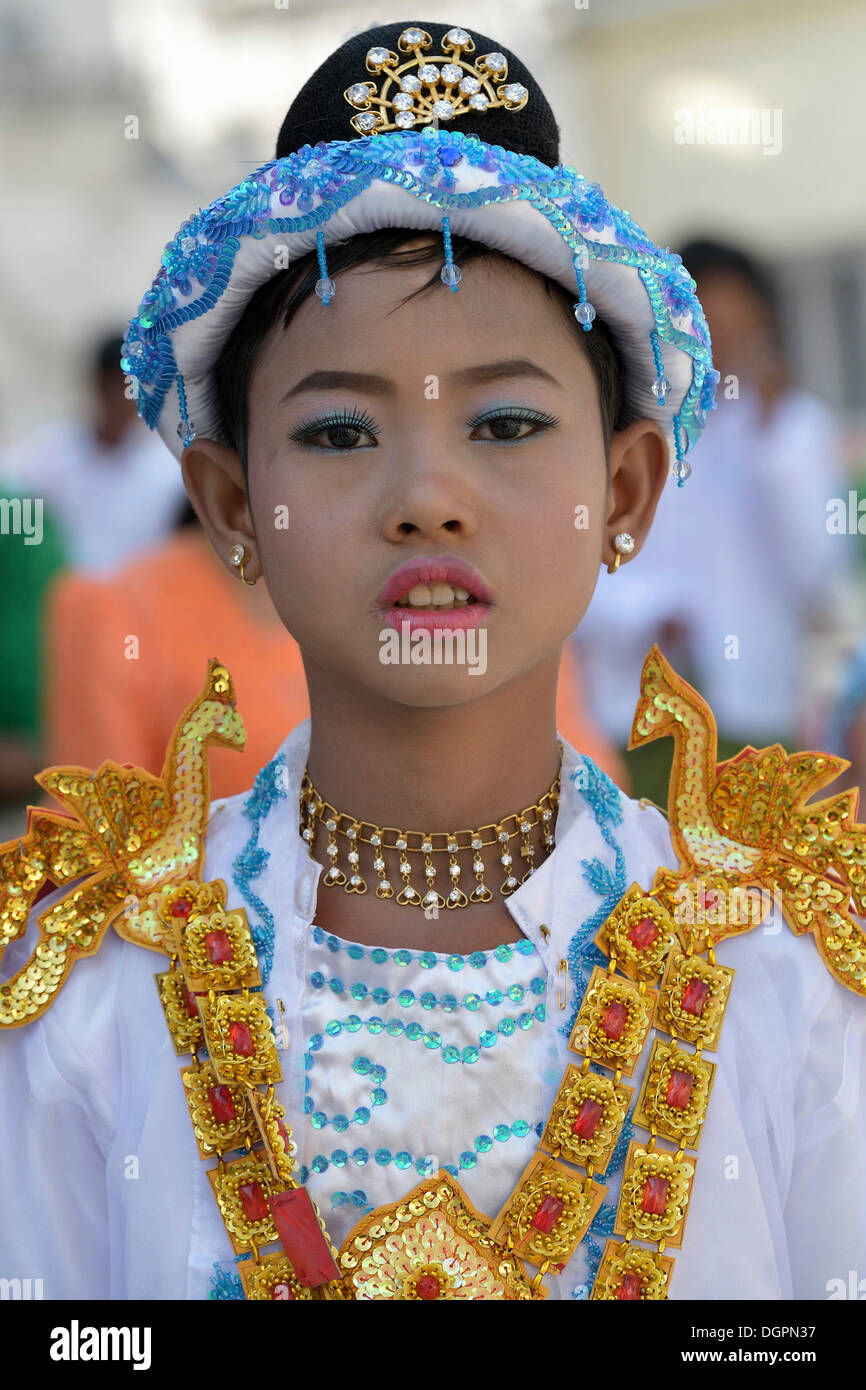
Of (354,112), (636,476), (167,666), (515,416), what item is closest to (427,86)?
(354,112)

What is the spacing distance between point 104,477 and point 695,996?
375 centimetres

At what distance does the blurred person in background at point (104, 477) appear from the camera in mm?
4691

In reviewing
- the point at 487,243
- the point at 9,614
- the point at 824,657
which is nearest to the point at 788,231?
the point at 824,657

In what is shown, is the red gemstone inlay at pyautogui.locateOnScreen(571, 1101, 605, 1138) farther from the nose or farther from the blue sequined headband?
the blue sequined headband


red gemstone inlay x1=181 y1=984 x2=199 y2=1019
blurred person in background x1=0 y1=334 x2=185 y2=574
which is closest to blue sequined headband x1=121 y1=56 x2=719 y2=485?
red gemstone inlay x1=181 y1=984 x2=199 y2=1019

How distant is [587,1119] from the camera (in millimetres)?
1519

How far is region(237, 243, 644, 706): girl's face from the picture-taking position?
4.74 feet

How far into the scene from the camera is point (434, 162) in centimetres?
144

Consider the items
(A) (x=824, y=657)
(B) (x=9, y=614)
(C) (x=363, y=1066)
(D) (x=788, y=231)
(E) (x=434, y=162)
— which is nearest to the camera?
(E) (x=434, y=162)

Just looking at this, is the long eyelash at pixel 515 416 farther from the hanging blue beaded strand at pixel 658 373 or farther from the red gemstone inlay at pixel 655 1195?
the red gemstone inlay at pixel 655 1195

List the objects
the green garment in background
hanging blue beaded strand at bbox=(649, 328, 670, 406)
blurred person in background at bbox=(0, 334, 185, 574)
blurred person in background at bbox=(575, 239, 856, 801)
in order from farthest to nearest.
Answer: blurred person in background at bbox=(0, 334, 185, 574), blurred person in background at bbox=(575, 239, 856, 801), the green garment in background, hanging blue beaded strand at bbox=(649, 328, 670, 406)

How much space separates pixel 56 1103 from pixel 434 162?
3.34ft

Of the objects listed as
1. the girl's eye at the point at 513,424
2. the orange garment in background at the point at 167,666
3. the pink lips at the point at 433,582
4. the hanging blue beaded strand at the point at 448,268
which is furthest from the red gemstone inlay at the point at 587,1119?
the orange garment in background at the point at 167,666
